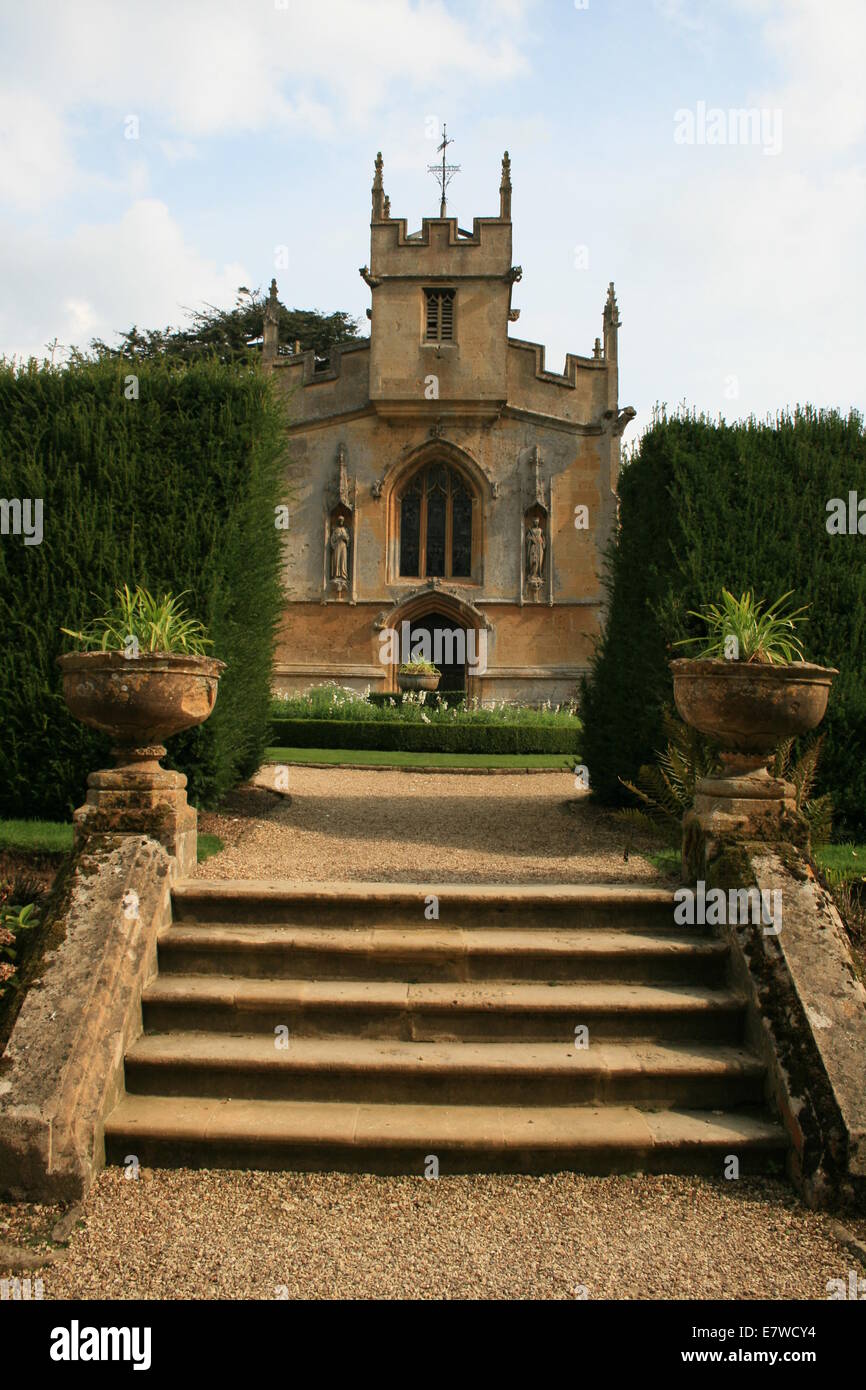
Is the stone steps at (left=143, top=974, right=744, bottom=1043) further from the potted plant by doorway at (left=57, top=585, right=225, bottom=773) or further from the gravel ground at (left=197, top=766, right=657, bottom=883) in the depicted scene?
the gravel ground at (left=197, top=766, right=657, bottom=883)

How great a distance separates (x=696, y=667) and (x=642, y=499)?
4.76 m

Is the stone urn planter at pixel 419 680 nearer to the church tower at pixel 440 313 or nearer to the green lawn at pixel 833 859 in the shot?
the church tower at pixel 440 313

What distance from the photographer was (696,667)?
4.82 metres

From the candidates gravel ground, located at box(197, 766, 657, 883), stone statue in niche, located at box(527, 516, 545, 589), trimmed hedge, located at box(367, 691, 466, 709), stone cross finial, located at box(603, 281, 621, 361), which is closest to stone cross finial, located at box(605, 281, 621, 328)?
stone cross finial, located at box(603, 281, 621, 361)

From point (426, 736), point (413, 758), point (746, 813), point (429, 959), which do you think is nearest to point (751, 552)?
point (746, 813)

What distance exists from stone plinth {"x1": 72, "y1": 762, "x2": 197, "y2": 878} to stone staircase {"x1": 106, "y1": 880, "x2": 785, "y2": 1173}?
1.03ft

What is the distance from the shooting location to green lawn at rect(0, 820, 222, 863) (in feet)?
21.1

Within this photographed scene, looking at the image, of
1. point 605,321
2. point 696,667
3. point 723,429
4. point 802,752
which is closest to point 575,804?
point 802,752

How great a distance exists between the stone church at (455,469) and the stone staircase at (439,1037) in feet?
62.4

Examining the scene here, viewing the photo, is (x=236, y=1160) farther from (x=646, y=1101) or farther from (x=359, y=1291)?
(x=646, y=1101)

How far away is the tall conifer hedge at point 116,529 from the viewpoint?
7809 millimetres

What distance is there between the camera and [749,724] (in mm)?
4793

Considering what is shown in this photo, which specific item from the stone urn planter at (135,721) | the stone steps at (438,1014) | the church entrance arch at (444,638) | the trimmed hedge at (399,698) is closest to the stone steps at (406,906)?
the stone urn planter at (135,721)

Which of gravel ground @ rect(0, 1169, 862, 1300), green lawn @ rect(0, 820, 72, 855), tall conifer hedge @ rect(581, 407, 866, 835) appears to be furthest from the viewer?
tall conifer hedge @ rect(581, 407, 866, 835)
